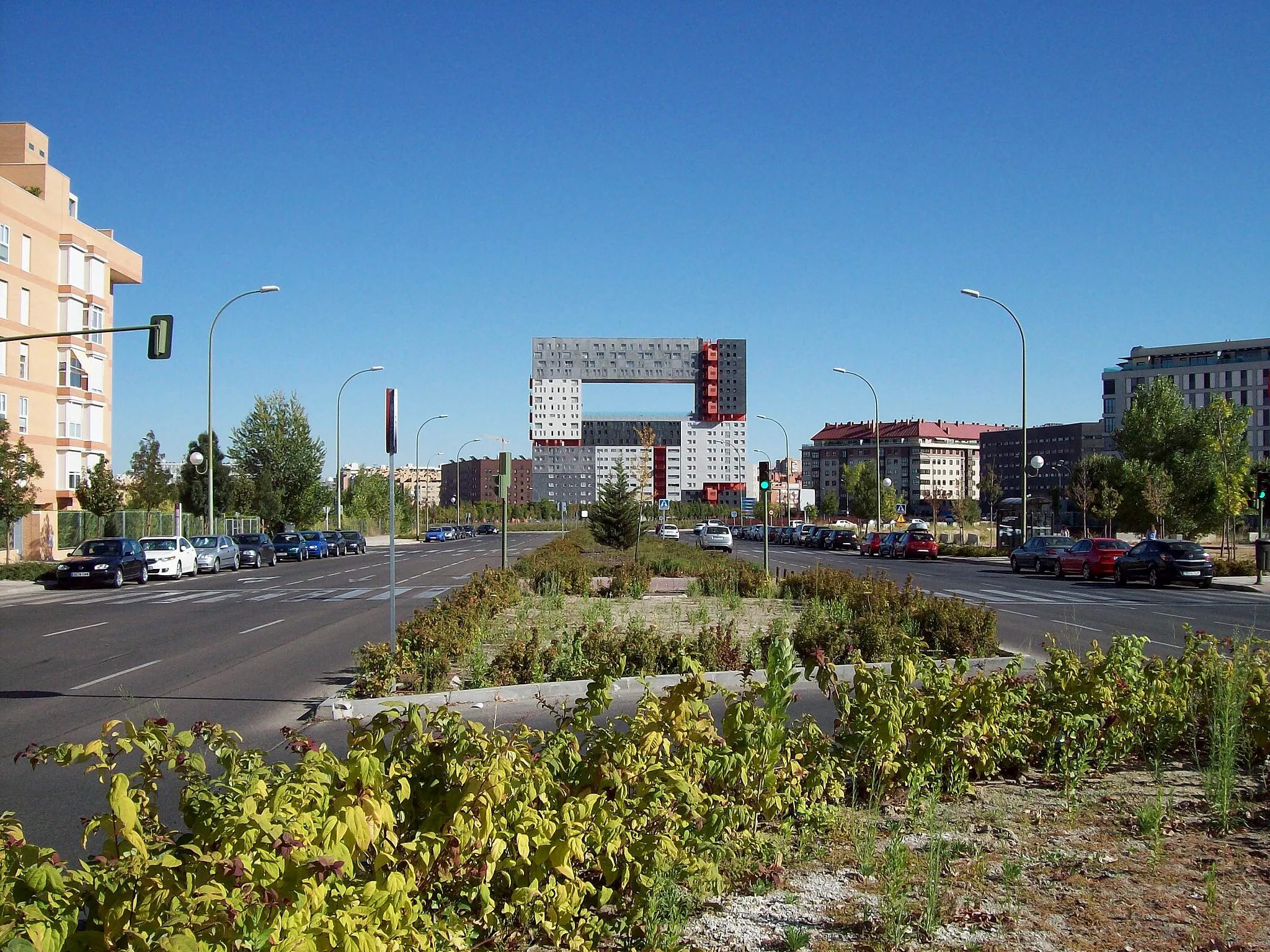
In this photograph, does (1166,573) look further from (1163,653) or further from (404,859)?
(404,859)

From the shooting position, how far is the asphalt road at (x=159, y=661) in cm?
858

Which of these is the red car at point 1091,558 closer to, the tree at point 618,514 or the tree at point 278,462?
the tree at point 618,514

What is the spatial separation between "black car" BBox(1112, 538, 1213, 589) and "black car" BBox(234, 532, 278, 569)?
36139 mm

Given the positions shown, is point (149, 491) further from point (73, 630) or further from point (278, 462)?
point (73, 630)

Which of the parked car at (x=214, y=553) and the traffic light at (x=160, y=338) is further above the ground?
the traffic light at (x=160, y=338)

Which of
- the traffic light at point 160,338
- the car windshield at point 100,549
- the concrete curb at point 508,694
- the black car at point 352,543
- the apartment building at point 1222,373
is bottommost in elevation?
the black car at point 352,543

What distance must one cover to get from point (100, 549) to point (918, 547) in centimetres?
3889

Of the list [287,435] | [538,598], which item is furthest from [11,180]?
→ [538,598]

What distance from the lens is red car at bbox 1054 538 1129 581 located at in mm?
36688

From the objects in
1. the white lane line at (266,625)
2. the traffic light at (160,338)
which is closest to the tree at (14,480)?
the traffic light at (160,338)

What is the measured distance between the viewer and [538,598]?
2191 cm

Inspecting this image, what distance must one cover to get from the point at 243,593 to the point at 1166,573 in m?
29.1

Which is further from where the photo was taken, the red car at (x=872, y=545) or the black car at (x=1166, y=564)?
the red car at (x=872, y=545)

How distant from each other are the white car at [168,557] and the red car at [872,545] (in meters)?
36.2
